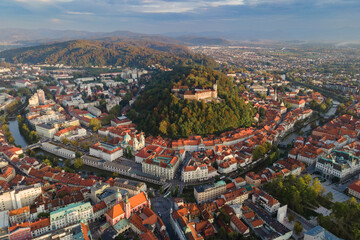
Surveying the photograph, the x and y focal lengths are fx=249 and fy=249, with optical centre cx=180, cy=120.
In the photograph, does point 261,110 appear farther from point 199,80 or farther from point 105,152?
point 105,152

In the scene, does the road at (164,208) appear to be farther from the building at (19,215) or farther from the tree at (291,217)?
the building at (19,215)

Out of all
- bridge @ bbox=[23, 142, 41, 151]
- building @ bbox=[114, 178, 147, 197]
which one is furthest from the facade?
bridge @ bbox=[23, 142, 41, 151]

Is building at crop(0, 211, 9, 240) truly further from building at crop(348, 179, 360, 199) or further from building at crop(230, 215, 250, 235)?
building at crop(348, 179, 360, 199)

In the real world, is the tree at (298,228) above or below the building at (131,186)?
below

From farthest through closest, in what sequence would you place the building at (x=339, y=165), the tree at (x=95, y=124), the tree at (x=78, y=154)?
the tree at (x=95, y=124)
the tree at (x=78, y=154)
the building at (x=339, y=165)

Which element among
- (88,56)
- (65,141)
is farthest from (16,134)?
(88,56)

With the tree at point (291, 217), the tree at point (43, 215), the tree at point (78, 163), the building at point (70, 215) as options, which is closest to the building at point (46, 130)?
the tree at point (78, 163)

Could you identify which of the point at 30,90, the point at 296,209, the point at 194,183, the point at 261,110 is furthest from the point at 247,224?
the point at 30,90
